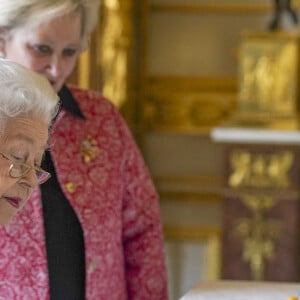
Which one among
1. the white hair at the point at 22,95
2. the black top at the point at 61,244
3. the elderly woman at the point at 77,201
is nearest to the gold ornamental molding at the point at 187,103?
the elderly woman at the point at 77,201

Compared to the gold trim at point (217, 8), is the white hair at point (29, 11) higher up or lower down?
lower down

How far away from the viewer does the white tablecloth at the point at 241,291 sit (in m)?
2.18

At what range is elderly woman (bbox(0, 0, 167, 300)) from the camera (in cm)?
212

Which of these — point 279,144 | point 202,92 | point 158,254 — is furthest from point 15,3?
point 202,92

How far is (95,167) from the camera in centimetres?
229

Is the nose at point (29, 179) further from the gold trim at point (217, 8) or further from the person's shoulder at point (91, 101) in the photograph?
the gold trim at point (217, 8)

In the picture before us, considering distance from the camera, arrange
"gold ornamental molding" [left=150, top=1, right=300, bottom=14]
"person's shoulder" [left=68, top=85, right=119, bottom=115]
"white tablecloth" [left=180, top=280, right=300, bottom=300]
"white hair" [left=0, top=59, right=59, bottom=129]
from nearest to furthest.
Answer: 1. "white hair" [left=0, top=59, right=59, bottom=129]
2. "white tablecloth" [left=180, top=280, right=300, bottom=300]
3. "person's shoulder" [left=68, top=85, right=119, bottom=115]
4. "gold ornamental molding" [left=150, top=1, right=300, bottom=14]

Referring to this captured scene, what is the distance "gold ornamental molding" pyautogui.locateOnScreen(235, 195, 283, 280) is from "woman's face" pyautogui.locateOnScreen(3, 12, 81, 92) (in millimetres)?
1998

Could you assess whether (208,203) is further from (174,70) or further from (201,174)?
(174,70)

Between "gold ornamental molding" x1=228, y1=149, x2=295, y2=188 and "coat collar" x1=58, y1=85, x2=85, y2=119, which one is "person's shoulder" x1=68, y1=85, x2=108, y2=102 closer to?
"coat collar" x1=58, y1=85, x2=85, y2=119

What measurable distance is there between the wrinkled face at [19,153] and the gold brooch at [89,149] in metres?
0.55

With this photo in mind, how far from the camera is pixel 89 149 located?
7.54 ft

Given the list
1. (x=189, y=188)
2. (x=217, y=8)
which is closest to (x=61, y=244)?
(x=189, y=188)

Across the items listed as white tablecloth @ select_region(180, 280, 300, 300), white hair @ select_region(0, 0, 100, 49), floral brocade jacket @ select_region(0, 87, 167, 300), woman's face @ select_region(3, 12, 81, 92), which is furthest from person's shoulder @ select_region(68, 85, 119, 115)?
white tablecloth @ select_region(180, 280, 300, 300)
